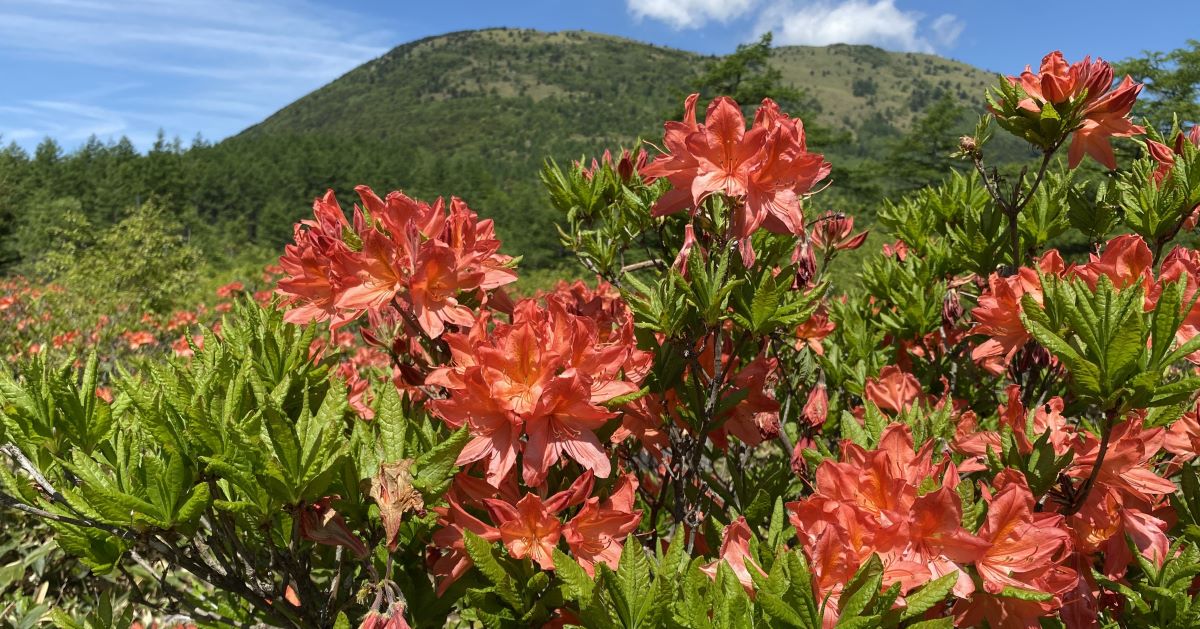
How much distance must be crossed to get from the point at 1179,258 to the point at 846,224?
3.50ft

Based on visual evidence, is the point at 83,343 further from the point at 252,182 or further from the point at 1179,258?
the point at 252,182

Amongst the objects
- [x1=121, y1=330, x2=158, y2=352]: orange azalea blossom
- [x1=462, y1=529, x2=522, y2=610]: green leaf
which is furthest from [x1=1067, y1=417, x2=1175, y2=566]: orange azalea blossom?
[x1=121, y1=330, x2=158, y2=352]: orange azalea blossom

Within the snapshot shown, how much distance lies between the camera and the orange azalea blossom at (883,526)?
975mm

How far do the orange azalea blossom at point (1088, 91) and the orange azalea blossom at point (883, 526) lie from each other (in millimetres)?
1083

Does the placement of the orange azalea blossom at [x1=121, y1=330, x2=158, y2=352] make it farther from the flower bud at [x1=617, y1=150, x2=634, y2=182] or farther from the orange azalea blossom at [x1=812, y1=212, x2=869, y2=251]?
the orange azalea blossom at [x1=812, y1=212, x2=869, y2=251]

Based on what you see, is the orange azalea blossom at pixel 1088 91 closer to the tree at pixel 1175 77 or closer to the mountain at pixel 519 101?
the tree at pixel 1175 77

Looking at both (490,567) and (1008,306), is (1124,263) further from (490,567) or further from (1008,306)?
(490,567)

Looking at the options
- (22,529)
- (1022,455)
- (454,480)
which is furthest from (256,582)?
(22,529)

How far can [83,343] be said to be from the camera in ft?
23.6

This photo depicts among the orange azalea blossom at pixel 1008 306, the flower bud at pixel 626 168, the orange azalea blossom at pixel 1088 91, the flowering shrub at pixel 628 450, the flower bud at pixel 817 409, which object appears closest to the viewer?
the flowering shrub at pixel 628 450

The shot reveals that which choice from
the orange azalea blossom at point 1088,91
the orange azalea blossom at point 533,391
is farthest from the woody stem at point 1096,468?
the orange azalea blossom at point 1088,91

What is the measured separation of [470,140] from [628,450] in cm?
12699

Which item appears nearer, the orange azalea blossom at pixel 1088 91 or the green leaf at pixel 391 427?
the green leaf at pixel 391 427

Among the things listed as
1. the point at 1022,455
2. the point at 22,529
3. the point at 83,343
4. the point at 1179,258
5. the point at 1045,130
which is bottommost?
the point at 22,529
